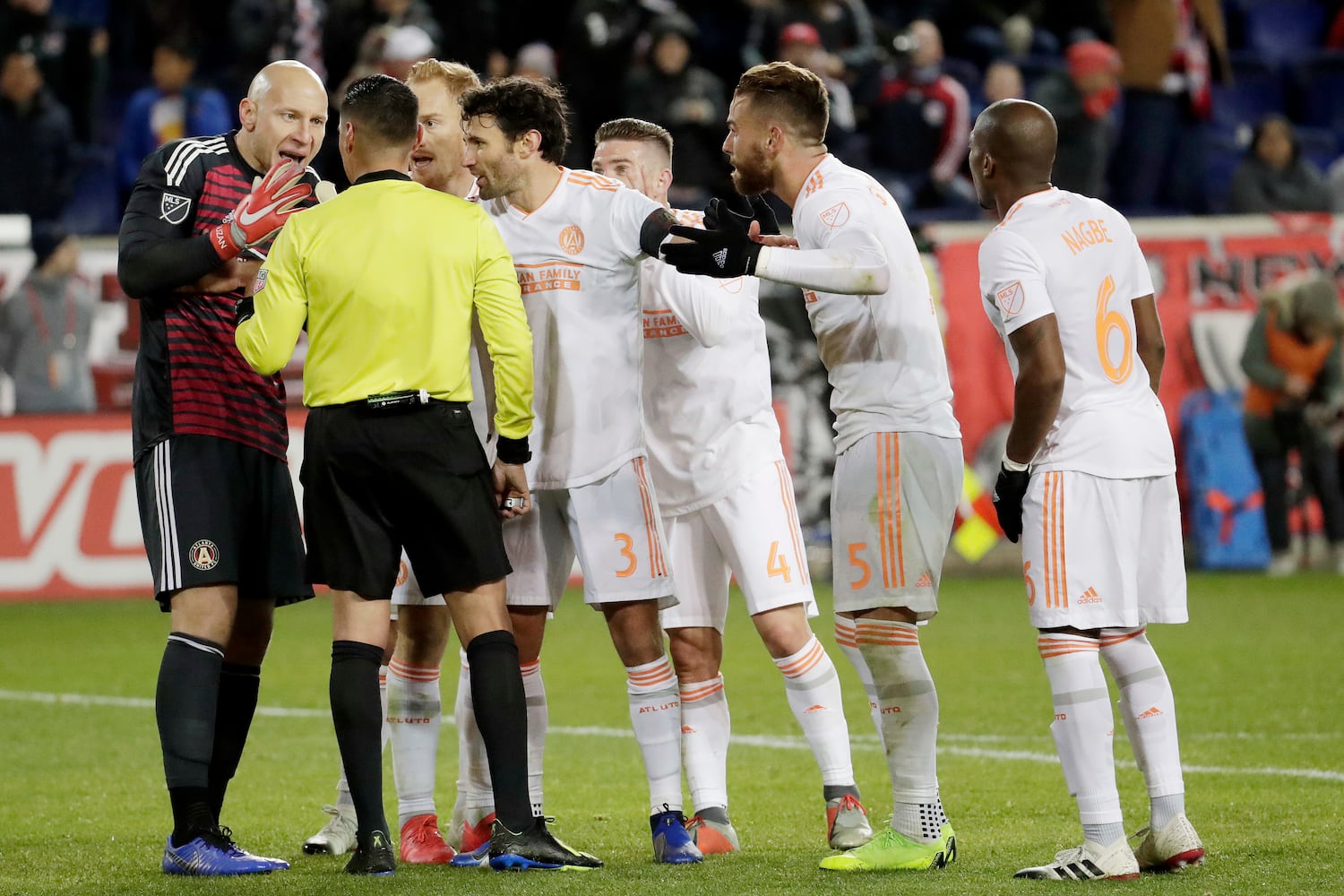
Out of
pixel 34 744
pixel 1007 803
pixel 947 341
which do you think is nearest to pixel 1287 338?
pixel 947 341

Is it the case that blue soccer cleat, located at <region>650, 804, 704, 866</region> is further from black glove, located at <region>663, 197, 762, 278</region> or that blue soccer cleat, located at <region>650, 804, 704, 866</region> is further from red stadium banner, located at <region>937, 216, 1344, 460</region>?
red stadium banner, located at <region>937, 216, 1344, 460</region>

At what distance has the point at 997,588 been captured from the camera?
14.3 m

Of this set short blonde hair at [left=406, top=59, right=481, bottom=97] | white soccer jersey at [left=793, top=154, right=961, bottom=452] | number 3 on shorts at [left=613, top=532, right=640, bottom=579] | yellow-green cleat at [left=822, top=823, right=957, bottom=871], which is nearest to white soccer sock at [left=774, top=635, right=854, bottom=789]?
yellow-green cleat at [left=822, top=823, right=957, bottom=871]

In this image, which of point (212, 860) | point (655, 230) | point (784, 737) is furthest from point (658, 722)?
point (784, 737)

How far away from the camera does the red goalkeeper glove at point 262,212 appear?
5.31 meters

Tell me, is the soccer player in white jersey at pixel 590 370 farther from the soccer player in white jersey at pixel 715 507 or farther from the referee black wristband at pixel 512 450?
the referee black wristband at pixel 512 450

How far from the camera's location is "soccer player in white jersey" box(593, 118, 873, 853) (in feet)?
19.1

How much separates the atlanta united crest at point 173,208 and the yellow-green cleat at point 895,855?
107 inches

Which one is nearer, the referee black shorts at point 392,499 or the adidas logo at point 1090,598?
the adidas logo at point 1090,598

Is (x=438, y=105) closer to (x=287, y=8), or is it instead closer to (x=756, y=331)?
(x=756, y=331)

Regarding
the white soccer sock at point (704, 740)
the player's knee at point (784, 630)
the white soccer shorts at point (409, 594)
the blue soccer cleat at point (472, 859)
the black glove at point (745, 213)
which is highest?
the black glove at point (745, 213)

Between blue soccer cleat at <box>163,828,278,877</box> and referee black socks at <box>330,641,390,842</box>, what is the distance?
0.38m

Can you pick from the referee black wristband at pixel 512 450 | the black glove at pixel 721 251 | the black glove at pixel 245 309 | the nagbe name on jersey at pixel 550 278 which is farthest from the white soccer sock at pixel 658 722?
the black glove at pixel 245 309

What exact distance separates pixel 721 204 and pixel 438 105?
137 centimetres
